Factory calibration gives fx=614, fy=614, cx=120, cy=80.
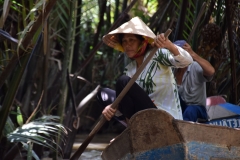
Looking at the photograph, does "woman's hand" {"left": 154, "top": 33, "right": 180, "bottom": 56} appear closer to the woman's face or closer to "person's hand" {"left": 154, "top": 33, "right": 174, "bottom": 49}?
"person's hand" {"left": 154, "top": 33, "right": 174, "bottom": 49}

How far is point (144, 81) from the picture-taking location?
12.8ft

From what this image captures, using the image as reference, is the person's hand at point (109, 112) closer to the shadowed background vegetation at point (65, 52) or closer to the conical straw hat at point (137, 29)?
the shadowed background vegetation at point (65, 52)

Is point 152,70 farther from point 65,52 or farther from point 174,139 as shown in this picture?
point 65,52

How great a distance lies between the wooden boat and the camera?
11.0 ft

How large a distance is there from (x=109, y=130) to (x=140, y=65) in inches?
150

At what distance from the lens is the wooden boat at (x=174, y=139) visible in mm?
3350

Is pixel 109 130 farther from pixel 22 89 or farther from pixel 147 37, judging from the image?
pixel 147 37

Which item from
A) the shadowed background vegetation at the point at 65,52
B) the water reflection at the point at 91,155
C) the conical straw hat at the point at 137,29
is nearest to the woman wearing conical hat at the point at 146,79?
the conical straw hat at the point at 137,29

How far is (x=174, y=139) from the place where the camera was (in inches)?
133

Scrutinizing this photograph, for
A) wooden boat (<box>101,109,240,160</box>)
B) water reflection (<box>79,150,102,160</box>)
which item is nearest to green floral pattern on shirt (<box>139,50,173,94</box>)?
wooden boat (<box>101,109,240,160</box>)

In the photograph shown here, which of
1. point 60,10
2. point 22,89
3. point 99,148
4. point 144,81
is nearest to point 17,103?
point 22,89

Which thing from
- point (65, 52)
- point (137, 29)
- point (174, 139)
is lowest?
point (174, 139)

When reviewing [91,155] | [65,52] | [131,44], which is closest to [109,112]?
[131,44]

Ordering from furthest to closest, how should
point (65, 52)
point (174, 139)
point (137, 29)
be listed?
point (65, 52) → point (137, 29) → point (174, 139)
